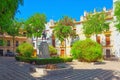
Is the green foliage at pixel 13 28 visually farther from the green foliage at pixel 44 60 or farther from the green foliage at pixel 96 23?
the green foliage at pixel 96 23

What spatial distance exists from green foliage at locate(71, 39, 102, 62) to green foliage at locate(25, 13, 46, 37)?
750 inches

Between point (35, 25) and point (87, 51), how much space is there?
69.5 ft

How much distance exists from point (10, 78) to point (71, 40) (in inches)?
1521

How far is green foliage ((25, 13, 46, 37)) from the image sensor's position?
49188 millimetres

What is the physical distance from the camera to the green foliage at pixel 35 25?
49.2 meters

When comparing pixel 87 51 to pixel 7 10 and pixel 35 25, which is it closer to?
pixel 35 25

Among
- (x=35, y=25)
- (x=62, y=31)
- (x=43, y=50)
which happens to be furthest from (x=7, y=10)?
(x=35, y=25)

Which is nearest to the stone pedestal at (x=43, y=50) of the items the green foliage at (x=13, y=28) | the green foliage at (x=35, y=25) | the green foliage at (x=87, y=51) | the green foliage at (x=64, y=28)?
the green foliage at (x=13, y=28)

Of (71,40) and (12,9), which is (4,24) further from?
(71,40)

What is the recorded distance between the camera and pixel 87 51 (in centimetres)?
3020

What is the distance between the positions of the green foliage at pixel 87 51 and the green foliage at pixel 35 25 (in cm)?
1906

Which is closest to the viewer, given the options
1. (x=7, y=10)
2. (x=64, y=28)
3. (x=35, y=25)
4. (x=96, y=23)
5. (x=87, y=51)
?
(x=7, y=10)

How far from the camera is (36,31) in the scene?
163 feet

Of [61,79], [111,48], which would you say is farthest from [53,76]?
[111,48]
